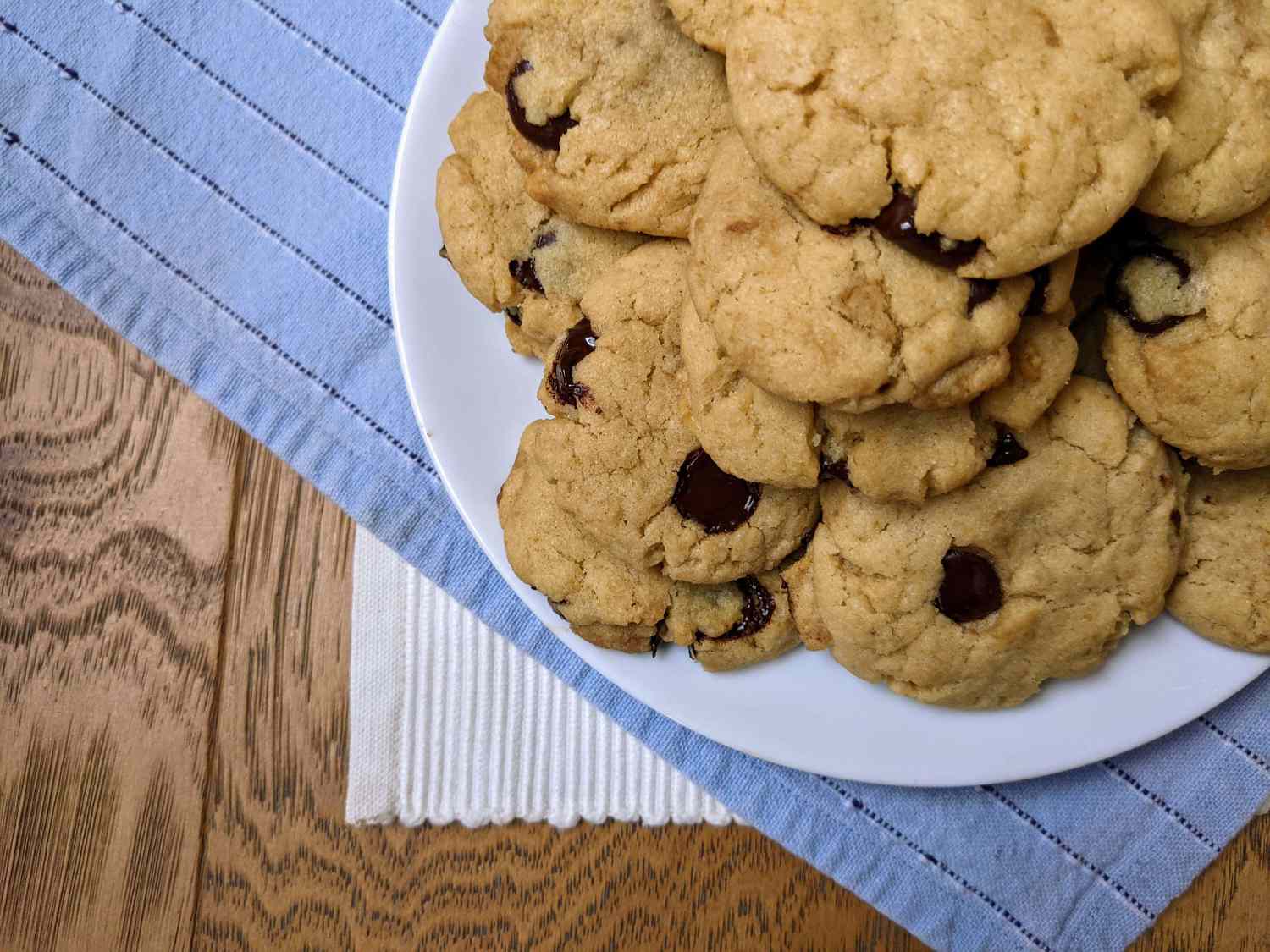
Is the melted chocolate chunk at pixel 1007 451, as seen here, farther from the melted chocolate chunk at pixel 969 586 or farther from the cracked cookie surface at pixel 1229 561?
the cracked cookie surface at pixel 1229 561

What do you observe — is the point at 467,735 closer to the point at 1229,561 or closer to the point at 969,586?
the point at 969,586

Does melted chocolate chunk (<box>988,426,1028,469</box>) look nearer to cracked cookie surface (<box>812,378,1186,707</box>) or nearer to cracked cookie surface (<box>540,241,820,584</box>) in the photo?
cracked cookie surface (<box>812,378,1186,707</box>)

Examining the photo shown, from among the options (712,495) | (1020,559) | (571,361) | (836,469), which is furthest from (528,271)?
(1020,559)

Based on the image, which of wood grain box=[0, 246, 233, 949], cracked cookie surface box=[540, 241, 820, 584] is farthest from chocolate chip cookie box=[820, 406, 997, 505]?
wood grain box=[0, 246, 233, 949]

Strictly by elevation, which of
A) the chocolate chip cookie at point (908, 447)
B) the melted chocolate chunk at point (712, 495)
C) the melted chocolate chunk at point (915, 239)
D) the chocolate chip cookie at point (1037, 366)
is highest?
the melted chocolate chunk at point (915, 239)

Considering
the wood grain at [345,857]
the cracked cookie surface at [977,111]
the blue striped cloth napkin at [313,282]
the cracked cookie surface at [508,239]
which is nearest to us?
the cracked cookie surface at [977,111]

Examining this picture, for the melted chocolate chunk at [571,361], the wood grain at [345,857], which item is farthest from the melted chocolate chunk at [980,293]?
the wood grain at [345,857]
